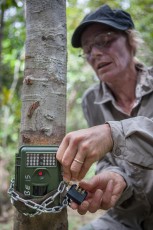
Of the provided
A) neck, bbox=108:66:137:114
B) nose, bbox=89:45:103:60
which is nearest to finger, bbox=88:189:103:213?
neck, bbox=108:66:137:114

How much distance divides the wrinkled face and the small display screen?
109cm

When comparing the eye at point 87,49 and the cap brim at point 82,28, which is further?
the eye at point 87,49

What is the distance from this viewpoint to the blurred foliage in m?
3.92

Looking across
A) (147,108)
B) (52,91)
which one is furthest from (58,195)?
(147,108)

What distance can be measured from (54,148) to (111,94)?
1.24m

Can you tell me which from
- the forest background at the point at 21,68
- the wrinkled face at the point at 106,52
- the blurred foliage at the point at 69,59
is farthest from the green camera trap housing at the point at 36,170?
the forest background at the point at 21,68

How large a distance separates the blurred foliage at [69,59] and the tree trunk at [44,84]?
155 centimetres

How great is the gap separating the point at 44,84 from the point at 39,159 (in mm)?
359

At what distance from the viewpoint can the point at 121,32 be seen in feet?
7.30

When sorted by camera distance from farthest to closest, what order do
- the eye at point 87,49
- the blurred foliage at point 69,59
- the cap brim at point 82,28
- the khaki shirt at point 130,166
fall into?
1. the blurred foliage at point 69,59
2. the eye at point 87,49
3. the cap brim at point 82,28
4. the khaki shirt at point 130,166

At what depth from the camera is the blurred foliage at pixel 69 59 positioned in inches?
154

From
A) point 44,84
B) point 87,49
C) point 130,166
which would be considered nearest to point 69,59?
point 87,49

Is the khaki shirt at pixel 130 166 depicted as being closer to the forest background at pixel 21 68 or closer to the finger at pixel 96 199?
the finger at pixel 96 199

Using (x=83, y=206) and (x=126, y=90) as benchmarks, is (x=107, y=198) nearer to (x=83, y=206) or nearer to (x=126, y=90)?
(x=83, y=206)
